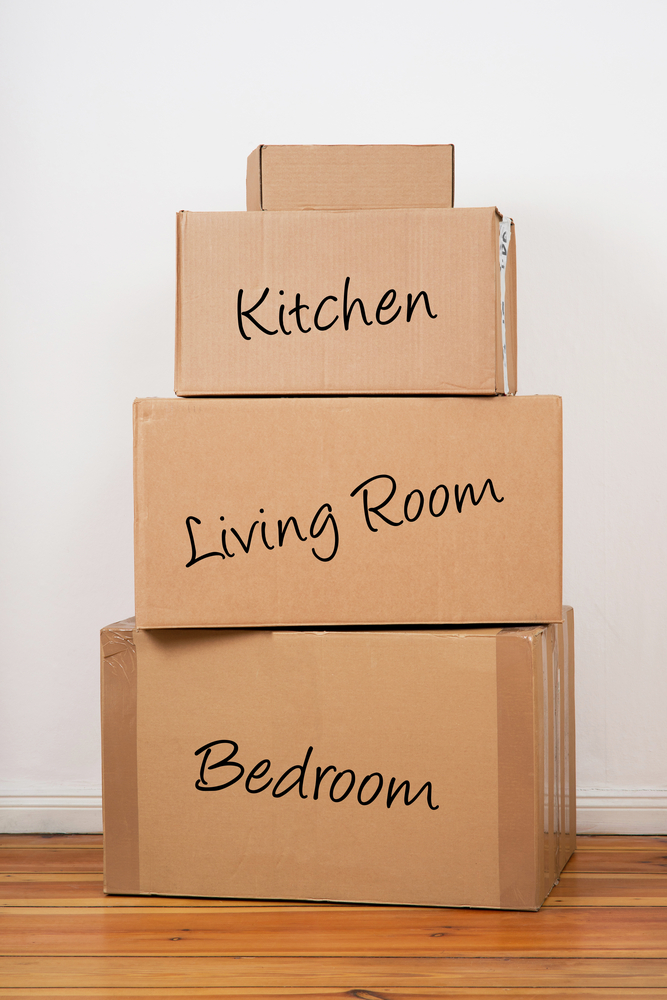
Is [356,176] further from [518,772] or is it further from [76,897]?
[76,897]

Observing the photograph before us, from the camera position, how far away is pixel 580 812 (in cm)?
138

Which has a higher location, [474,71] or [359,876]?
[474,71]

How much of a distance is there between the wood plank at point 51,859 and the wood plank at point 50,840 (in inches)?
0.5

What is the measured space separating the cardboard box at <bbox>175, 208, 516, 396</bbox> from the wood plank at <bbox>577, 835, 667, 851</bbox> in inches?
28.4

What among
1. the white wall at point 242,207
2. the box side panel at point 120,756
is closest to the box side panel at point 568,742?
the white wall at point 242,207

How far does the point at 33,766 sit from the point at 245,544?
25.8 inches

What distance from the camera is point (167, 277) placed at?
1.45 meters

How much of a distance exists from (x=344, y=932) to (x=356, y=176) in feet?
2.91

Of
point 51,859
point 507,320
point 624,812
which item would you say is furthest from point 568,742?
point 51,859

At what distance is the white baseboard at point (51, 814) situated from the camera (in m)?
1.42

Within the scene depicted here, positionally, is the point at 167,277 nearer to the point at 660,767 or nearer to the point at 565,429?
the point at 565,429

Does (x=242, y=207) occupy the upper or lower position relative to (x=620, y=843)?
upper

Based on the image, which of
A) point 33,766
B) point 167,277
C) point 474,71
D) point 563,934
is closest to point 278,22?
point 474,71

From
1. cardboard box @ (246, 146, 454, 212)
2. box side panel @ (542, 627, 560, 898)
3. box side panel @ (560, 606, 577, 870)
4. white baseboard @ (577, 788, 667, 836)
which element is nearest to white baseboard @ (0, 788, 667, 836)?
white baseboard @ (577, 788, 667, 836)
